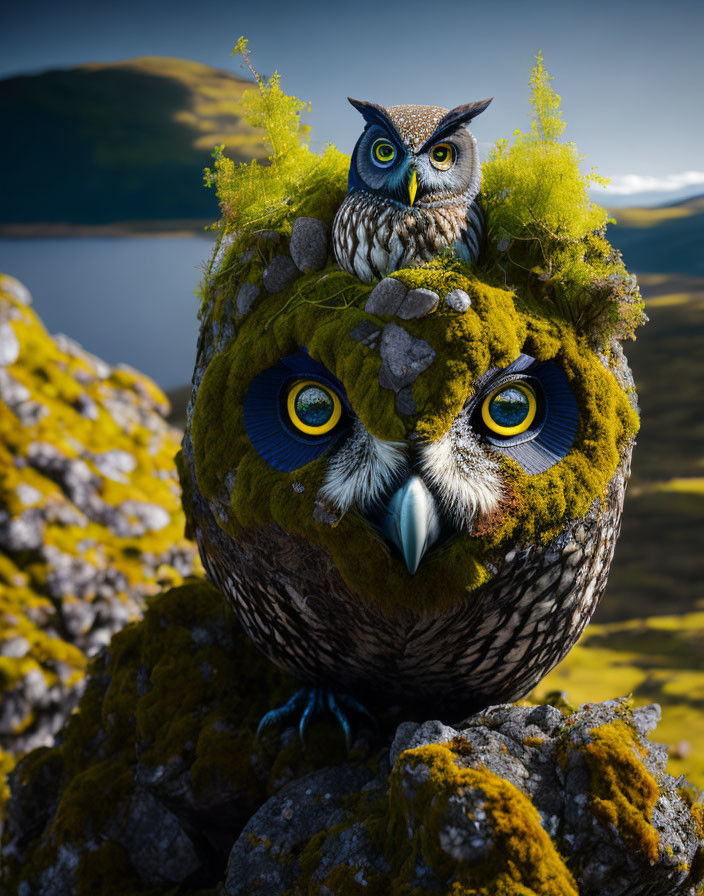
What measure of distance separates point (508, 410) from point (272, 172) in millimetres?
919

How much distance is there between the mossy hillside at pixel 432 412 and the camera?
125 cm

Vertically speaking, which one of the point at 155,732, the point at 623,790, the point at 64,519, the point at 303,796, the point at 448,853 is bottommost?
the point at 64,519

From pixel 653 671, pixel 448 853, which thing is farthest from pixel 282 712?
pixel 653 671

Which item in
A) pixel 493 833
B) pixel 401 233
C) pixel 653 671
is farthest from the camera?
pixel 653 671

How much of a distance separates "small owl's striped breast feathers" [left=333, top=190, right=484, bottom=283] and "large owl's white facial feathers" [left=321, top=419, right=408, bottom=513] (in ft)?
→ 1.16

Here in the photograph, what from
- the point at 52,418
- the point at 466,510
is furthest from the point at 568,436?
the point at 52,418

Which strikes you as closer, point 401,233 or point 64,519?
point 401,233

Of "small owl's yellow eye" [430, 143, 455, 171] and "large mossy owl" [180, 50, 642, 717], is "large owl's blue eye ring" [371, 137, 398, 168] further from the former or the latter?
"large mossy owl" [180, 50, 642, 717]

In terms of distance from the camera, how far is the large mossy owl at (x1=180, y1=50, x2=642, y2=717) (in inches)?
50.1

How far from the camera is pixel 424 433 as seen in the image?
1.21m

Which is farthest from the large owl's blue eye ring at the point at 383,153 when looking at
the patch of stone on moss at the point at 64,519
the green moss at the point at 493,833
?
the patch of stone on moss at the point at 64,519

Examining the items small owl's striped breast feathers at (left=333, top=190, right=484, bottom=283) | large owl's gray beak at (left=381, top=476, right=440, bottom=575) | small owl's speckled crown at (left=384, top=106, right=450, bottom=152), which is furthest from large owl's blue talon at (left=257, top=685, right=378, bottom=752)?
small owl's speckled crown at (left=384, top=106, right=450, bottom=152)

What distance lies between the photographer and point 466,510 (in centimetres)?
126

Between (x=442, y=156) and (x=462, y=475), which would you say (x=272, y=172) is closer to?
(x=442, y=156)
